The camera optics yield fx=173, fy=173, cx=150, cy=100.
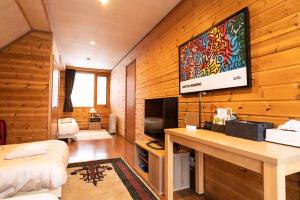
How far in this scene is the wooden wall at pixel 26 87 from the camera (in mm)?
3213

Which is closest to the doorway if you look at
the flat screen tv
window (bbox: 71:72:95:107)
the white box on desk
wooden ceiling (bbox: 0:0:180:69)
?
wooden ceiling (bbox: 0:0:180:69)

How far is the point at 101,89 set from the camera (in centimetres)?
795

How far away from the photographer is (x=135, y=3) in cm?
265

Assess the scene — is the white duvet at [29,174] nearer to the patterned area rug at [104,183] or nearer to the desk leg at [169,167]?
the patterned area rug at [104,183]

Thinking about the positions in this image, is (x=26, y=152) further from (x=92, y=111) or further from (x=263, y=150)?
(x=92, y=111)

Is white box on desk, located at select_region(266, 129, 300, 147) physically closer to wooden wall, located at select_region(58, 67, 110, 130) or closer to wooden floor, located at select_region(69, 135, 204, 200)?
wooden floor, located at select_region(69, 135, 204, 200)

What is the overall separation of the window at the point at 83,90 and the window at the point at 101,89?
0.86ft

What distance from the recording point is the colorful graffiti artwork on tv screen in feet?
5.32

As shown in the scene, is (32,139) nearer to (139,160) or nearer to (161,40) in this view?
(139,160)

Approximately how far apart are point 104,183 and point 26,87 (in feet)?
7.85

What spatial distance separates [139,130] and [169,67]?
1.90 meters

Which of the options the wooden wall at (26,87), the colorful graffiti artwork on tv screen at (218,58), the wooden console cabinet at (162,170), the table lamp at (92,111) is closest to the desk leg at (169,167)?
the wooden console cabinet at (162,170)

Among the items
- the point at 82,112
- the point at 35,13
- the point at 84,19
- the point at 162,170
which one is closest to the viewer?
the point at 162,170

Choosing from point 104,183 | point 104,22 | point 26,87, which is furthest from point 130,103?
point 104,183
